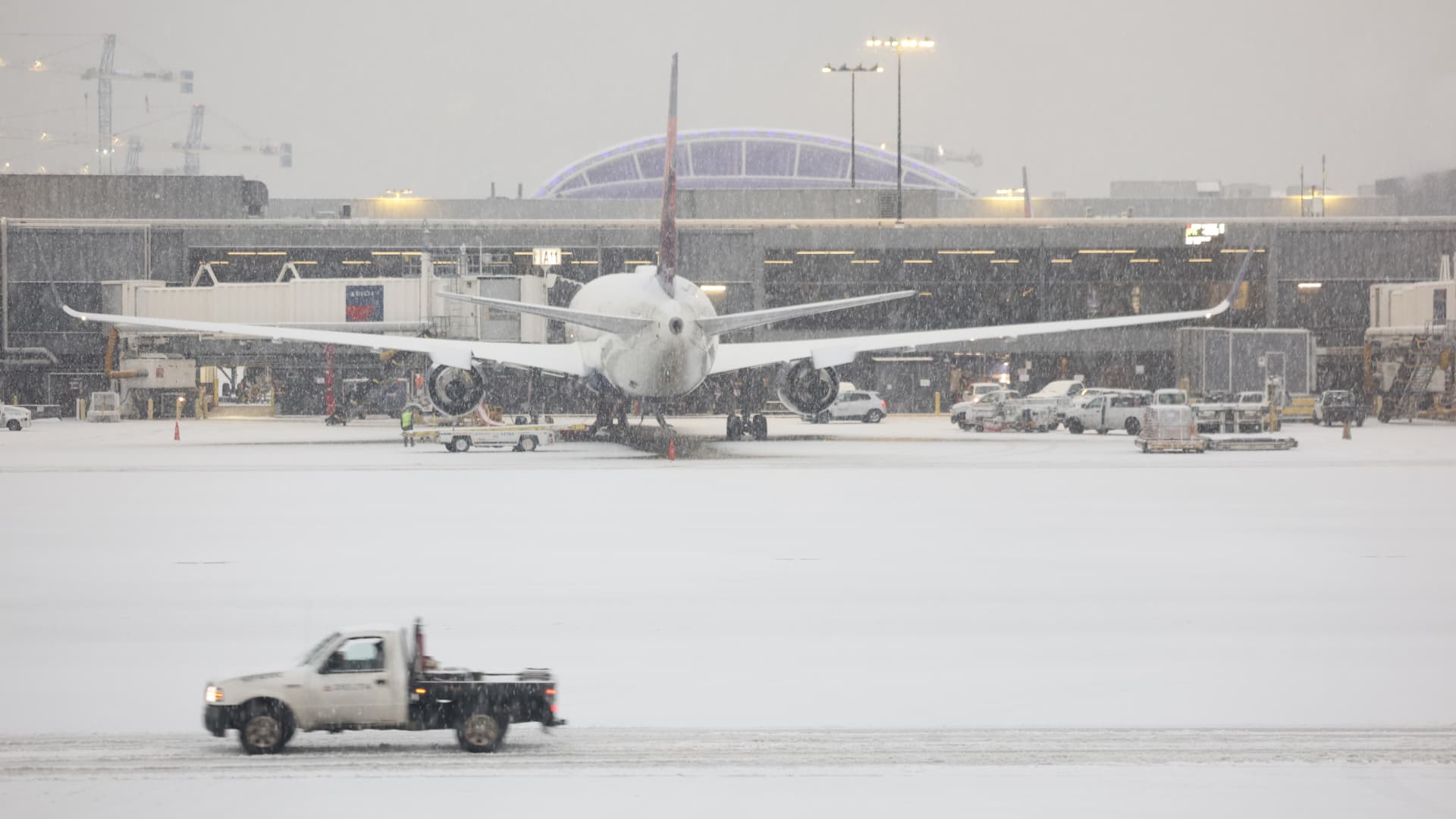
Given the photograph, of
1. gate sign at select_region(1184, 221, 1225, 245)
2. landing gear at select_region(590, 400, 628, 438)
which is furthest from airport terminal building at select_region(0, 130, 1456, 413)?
landing gear at select_region(590, 400, 628, 438)

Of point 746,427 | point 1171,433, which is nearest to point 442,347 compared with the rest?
point 746,427

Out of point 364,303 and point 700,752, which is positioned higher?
point 364,303

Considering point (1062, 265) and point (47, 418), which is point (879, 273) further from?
point (47, 418)

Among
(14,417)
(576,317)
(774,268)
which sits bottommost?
(14,417)

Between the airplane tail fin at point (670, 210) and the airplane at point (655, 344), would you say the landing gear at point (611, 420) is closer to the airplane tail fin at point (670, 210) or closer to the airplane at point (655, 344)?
the airplane at point (655, 344)

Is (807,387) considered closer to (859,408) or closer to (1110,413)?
(1110,413)

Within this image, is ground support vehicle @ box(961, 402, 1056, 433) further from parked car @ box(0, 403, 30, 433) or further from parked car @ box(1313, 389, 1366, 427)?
parked car @ box(0, 403, 30, 433)

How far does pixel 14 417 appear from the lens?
65375mm

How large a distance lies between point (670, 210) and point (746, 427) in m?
12.5

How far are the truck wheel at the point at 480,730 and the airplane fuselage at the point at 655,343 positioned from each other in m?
32.1

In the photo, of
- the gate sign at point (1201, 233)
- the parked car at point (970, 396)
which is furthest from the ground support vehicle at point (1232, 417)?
the gate sign at point (1201, 233)

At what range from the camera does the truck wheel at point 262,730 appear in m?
10.6

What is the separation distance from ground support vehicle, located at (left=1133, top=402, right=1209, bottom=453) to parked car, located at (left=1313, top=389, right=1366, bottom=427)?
2241 centimetres

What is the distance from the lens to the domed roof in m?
156
